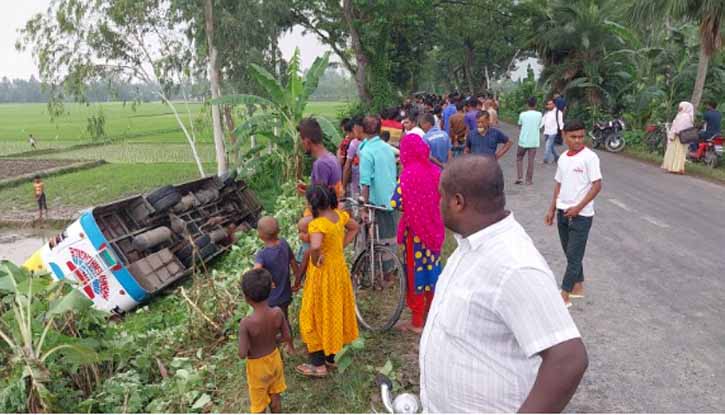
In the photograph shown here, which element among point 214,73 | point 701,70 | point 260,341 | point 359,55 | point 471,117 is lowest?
point 260,341

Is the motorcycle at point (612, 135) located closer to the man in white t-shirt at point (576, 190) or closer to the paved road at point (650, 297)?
the paved road at point (650, 297)

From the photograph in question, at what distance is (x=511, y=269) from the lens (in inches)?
60.4

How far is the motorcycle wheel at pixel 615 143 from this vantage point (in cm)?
1503

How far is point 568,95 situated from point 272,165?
38.7 ft

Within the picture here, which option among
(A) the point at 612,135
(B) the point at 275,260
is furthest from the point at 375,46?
(B) the point at 275,260

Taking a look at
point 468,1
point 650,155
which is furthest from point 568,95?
point 468,1

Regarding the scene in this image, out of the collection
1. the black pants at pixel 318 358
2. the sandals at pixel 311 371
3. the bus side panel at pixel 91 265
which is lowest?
the bus side panel at pixel 91 265

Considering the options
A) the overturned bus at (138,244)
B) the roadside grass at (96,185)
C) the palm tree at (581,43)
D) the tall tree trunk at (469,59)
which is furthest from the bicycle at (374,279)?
the tall tree trunk at (469,59)

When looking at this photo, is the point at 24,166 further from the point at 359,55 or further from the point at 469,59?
the point at 469,59

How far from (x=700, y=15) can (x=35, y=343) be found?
1385 cm

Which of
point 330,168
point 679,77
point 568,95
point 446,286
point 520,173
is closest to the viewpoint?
point 446,286

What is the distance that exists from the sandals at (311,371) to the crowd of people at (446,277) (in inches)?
0.5

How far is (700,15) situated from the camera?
11750 mm

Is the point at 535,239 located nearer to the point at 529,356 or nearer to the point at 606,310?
the point at 606,310
